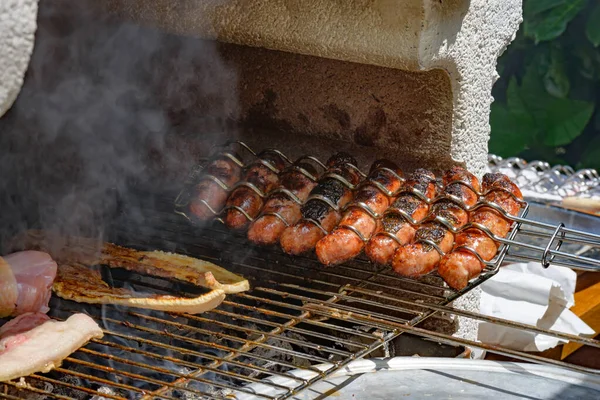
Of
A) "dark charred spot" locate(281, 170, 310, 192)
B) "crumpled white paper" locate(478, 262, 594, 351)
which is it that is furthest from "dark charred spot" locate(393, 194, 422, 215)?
"crumpled white paper" locate(478, 262, 594, 351)

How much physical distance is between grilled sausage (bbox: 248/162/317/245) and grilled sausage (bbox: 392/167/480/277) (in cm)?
56

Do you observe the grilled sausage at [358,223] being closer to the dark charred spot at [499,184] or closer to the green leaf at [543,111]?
the dark charred spot at [499,184]

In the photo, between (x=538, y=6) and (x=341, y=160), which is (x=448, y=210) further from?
(x=538, y=6)

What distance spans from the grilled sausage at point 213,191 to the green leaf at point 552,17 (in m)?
6.63

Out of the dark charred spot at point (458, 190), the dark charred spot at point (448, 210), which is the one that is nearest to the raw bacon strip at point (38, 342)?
the dark charred spot at point (448, 210)

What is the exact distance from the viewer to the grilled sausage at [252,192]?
10.9ft

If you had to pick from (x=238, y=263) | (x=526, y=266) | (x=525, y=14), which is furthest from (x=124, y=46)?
(x=525, y=14)

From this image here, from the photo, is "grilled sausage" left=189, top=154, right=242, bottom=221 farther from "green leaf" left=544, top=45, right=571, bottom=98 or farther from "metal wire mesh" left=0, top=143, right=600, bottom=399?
"green leaf" left=544, top=45, right=571, bottom=98

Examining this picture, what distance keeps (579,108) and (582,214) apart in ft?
16.5

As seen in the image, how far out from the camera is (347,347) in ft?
11.5

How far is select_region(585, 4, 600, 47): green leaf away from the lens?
28.9 feet

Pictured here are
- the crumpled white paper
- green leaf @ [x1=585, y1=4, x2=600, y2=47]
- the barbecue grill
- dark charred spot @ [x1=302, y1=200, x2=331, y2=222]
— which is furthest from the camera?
green leaf @ [x1=585, y1=4, x2=600, y2=47]

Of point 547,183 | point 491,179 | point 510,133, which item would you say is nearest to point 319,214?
point 491,179

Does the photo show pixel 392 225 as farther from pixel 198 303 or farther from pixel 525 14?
pixel 525 14
